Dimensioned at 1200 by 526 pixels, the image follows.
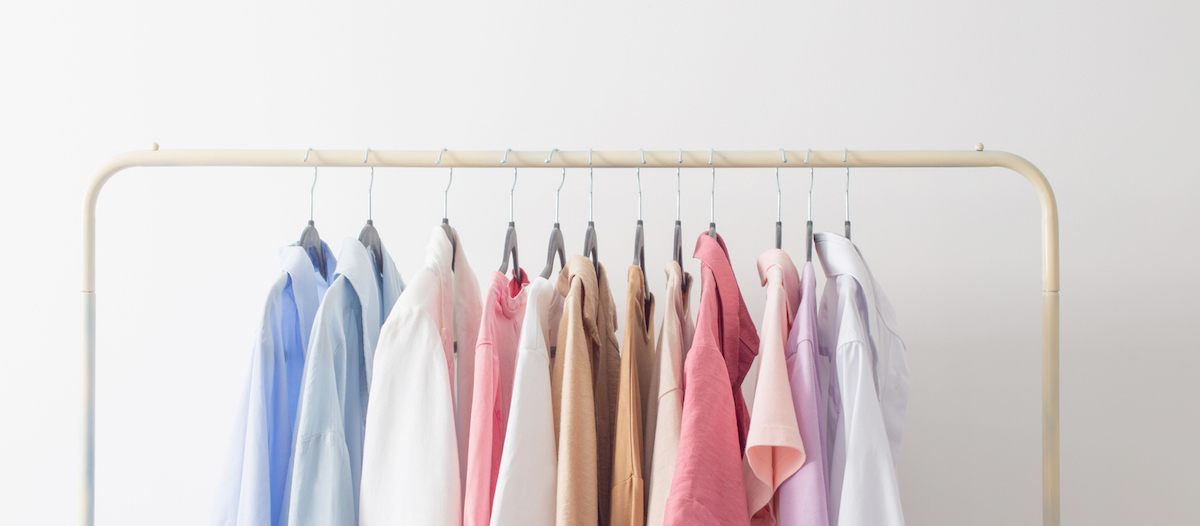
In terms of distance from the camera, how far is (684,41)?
1.42 metres

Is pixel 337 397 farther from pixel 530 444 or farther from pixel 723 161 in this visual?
pixel 723 161

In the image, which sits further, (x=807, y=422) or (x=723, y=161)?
(x=723, y=161)

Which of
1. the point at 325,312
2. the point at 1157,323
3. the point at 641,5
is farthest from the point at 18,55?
the point at 1157,323

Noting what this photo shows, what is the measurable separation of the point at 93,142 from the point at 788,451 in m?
1.49

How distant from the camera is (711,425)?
30.0 inches

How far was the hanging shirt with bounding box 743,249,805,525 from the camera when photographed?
2.53 ft

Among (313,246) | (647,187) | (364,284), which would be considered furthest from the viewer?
(647,187)

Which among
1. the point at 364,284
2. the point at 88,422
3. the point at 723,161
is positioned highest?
the point at 723,161

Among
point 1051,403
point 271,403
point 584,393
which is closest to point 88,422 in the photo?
point 271,403

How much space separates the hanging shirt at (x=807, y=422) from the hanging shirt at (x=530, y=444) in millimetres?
236

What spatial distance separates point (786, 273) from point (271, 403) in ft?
2.15

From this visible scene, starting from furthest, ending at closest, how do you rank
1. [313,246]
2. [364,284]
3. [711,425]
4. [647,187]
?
[647,187]
[313,246]
[364,284]
[711,425]

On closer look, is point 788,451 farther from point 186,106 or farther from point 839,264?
point 186,106

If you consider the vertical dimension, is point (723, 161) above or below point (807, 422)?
above
